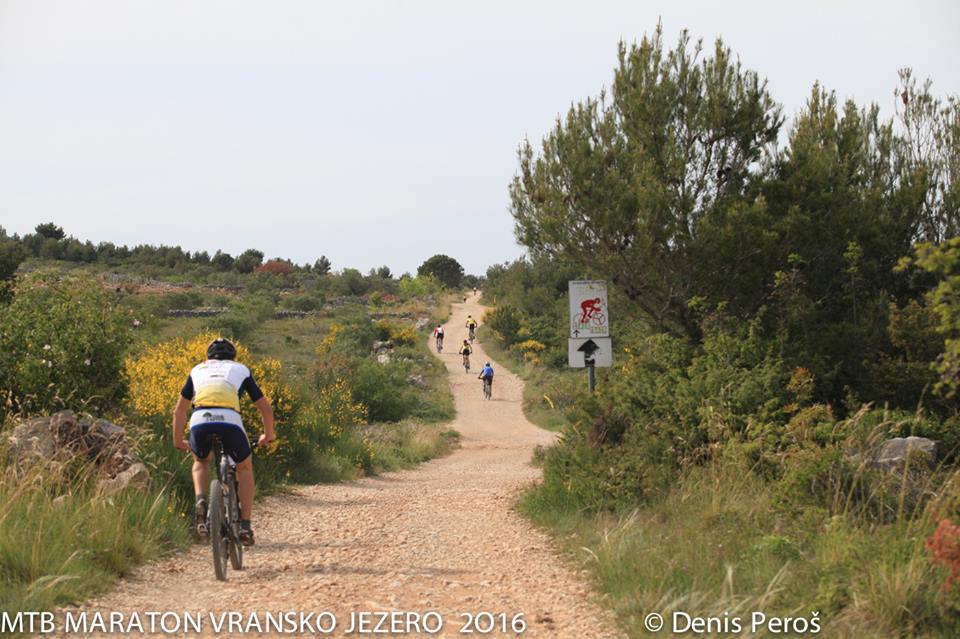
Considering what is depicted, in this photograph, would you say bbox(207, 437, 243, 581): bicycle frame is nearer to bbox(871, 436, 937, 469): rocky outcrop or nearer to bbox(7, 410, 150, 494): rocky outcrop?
bbox(7, 410, 150, 494): rocky outcrop

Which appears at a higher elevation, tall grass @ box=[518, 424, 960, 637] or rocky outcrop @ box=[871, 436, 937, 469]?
rocky outcrop @ box=[871, 436, 937, 469]

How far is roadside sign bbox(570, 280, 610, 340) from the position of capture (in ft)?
43.9

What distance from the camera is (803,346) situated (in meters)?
11.9

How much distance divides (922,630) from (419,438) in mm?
20299

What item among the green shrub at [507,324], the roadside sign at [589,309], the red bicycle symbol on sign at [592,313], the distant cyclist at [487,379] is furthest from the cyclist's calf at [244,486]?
the green shrub at [507,324]

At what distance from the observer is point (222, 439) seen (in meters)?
7.21

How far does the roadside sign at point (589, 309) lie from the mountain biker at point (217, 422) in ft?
22.7

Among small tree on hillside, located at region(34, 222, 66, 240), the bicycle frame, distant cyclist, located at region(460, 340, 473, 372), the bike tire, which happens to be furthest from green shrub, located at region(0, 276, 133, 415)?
small tree on hillside, located at region(34, 222, 66, 240)

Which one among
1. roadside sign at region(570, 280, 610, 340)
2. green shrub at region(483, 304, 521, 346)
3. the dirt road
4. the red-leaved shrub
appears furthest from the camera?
green shrub at region(483, 304, 521, 346)

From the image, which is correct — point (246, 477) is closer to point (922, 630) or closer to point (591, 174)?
point (922, 630)

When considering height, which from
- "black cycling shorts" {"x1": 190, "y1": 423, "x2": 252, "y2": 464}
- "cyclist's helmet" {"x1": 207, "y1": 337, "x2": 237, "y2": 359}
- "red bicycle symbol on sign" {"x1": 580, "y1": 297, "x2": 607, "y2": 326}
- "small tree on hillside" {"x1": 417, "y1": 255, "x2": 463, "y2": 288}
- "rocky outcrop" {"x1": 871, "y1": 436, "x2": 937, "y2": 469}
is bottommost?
"rocky outcrop" {"x1": 871, "y1": 436, "x2": 937, "y2": 469}

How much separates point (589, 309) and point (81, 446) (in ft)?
24.3

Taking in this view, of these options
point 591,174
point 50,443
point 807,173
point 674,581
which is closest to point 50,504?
point 50,443

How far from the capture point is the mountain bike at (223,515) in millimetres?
6984
